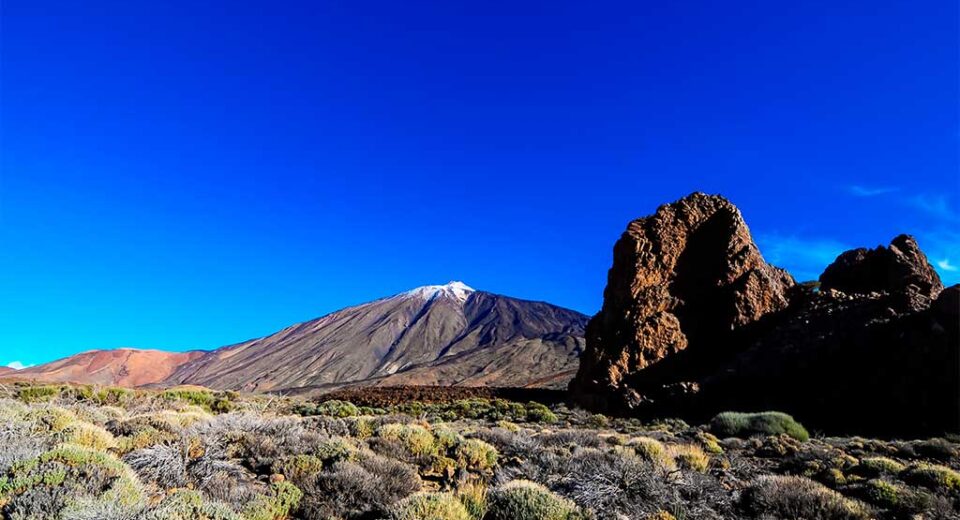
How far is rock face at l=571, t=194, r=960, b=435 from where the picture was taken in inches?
719

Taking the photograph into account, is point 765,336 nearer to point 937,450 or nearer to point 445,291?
point 937,450

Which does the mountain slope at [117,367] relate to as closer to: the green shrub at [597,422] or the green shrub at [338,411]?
the green shrub at [338,411]

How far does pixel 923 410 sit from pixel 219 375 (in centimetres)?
11361

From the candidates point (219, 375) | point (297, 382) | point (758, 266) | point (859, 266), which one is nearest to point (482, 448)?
point (758, 266)

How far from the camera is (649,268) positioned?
29703 millimetres

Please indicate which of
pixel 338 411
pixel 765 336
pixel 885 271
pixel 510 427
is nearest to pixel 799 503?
pixel 510 427

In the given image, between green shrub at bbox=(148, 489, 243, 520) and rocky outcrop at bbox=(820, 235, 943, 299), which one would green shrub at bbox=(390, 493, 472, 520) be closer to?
green shrub at bbox=(148, 489, 243, 520)

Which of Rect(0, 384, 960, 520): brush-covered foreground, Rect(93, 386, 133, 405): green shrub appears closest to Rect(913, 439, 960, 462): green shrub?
Rect(0, 384, 960, 520): brush-covered foreground

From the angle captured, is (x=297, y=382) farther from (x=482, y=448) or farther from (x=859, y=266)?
(x=482, y=448)

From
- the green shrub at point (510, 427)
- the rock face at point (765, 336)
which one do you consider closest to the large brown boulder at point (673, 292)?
the rock face at point (765, 336)

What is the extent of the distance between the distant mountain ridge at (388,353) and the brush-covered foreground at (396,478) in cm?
6259

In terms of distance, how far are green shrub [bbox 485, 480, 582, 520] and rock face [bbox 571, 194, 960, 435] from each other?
57.2 feet

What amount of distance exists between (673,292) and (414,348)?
91.6 meters

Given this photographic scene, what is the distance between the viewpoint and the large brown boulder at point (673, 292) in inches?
1049
